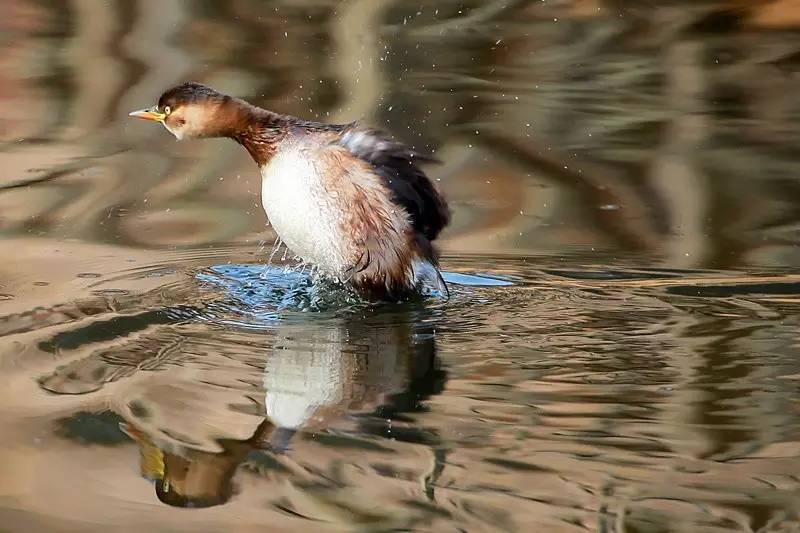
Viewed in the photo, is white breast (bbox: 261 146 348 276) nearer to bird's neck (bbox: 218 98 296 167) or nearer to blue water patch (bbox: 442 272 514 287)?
bird's neck (bbox: 218 98 296 167)

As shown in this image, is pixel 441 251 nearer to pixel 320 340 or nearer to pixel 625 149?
pixel 320 340

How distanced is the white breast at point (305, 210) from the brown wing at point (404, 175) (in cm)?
20

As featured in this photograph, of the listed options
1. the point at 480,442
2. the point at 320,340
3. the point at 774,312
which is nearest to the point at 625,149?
the point at 774,312

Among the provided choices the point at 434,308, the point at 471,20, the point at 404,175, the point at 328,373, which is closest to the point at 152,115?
the point at 404,175

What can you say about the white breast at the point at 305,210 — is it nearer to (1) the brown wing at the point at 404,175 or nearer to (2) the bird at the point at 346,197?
(2) the bird at the point at 346,197

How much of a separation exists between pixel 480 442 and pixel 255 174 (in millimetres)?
3777

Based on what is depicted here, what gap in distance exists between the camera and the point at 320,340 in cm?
485

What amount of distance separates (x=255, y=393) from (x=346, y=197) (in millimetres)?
1326

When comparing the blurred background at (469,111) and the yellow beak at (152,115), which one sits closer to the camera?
the yellow beak at (152,115)

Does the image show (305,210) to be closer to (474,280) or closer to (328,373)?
(474,280)

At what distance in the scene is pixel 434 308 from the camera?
17.5ft

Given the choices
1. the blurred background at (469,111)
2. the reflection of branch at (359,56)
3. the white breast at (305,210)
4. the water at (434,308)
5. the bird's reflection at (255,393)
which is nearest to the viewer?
the water at (434,308)

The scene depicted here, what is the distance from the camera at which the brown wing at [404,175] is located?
5496 millimetres

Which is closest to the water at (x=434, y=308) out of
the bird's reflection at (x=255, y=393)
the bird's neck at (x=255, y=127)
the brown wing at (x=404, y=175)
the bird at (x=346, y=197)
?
the bird's reflection at (x=255, y=393)
